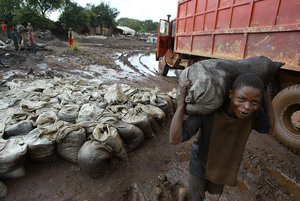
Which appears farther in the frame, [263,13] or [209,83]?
[263,13]

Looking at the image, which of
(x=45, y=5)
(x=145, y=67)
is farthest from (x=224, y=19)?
(x=45, y=5)

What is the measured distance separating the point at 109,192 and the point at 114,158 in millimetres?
404

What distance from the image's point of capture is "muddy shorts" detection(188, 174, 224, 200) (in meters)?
1.59

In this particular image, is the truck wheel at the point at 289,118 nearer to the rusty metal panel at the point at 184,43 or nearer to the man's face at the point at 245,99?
the man's face at the point at 245,99

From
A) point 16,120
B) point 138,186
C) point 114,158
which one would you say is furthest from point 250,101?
point 16,120

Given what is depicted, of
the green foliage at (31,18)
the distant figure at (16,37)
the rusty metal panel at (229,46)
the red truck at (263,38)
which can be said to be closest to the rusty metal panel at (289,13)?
the red truck at (263,38)

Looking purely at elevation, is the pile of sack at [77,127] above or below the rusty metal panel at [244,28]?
below

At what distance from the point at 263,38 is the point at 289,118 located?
132 cm

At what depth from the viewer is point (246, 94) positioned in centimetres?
113

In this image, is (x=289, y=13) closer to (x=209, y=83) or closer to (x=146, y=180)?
(x=209, y=83)

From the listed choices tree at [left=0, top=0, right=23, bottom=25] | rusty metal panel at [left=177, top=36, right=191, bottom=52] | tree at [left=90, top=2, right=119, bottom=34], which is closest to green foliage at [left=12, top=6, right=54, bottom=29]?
tree at [left=0, top=0, right=23, bottom=25]

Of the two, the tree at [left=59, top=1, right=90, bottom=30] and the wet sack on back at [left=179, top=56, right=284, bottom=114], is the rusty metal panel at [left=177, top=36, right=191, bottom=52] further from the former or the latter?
the tree at [left=59, top=1, right=90, bottom=30]

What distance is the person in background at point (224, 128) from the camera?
1.16 m

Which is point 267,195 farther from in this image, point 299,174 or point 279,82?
point 279,82
